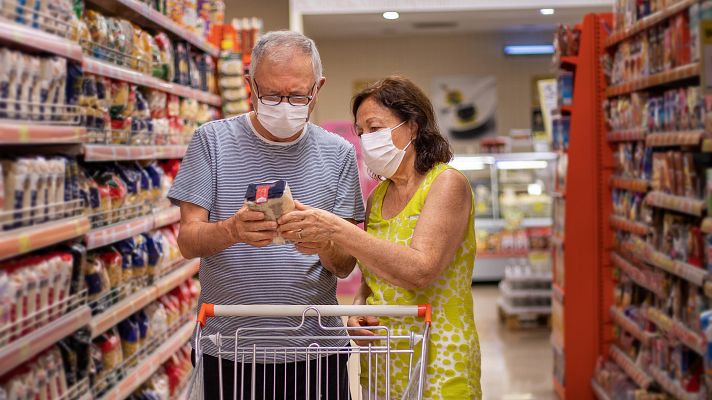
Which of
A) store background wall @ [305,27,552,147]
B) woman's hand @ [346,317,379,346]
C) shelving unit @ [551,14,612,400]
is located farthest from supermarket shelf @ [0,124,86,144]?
store background wall @ [305,27,552,147]

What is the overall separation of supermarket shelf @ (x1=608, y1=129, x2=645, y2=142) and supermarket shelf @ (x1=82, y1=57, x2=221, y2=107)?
8.19ft

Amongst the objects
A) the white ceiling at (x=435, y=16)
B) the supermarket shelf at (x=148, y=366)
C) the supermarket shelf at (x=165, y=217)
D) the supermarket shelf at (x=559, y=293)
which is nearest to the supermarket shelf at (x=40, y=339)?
the supermarket shelf at (x=148, y=366)

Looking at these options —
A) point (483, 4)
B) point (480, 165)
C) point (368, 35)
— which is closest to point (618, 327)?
point (483, 4)

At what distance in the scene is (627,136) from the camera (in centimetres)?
516

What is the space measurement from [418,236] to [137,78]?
2.31 m

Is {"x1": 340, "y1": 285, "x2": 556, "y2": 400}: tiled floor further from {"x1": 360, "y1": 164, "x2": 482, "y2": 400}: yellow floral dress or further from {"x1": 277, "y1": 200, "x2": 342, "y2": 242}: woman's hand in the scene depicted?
{"x1": 277, "y1": 200, "x2": 342, "y2": 242}: woman's hand

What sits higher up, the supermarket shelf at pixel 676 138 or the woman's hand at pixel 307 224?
the supermarket shelf at pixel 676 138

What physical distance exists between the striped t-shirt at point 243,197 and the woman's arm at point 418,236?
0.91ft

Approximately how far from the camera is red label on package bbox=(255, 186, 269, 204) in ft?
6.52

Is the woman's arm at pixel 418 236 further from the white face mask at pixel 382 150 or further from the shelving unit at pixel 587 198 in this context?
the shelving unit at pixel 587 198

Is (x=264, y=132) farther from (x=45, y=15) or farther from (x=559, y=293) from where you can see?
(x=559, y=293)

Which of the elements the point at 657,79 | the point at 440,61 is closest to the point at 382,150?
the point at 657,79

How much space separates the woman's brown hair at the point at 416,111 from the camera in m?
2.41

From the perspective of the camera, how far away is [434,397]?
232cm
